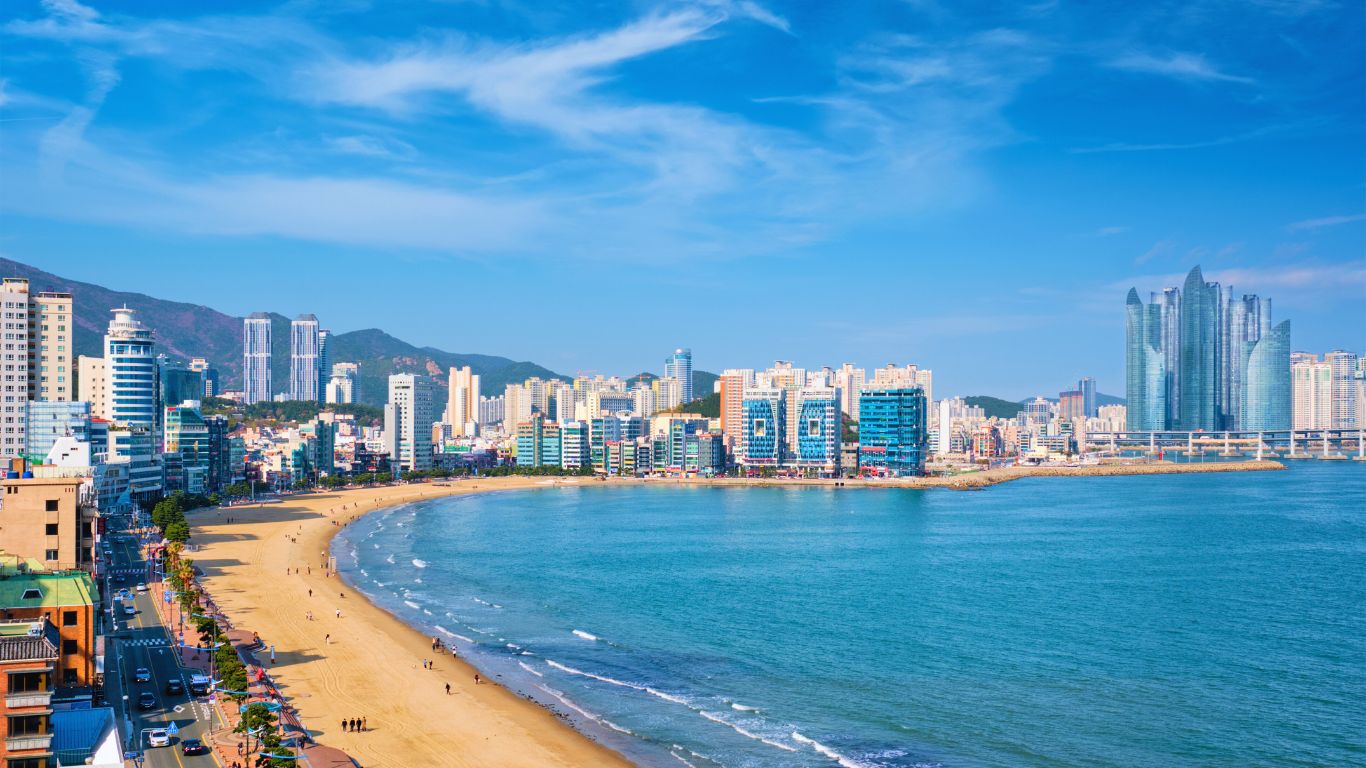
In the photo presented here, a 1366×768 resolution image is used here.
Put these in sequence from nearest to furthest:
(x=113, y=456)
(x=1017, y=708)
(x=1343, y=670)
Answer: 1. (x=1017, y=708)
2. (x=1343, y=670)
3. (x=113, y=456)

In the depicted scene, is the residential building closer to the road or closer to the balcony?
the road

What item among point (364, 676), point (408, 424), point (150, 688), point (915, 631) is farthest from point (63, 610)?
point (408, 424)

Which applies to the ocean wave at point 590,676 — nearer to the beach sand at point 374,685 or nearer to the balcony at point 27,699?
the beach sand at point 374,685

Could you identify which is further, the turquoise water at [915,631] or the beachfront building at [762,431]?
the beachfront building at [762,431]

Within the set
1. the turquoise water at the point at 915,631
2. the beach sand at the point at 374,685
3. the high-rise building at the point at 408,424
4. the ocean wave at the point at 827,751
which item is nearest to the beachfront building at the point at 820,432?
the high-rise building at the point at 408,424

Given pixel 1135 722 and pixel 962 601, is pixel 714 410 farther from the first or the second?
pixel 1135 722

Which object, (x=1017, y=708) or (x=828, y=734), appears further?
(x=1017, y=708)

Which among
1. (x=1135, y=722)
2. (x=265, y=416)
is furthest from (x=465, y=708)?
(x=265, y=416)
